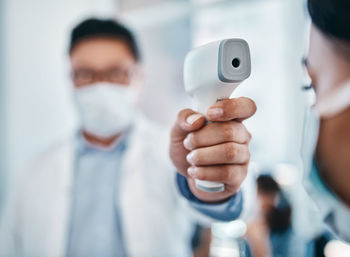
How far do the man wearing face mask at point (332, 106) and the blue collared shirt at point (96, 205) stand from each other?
0.57m

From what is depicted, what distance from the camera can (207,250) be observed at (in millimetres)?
725

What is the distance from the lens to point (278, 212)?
80 centimetres

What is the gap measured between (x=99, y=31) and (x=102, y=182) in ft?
1.52

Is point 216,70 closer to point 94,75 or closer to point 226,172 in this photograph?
point 226,172

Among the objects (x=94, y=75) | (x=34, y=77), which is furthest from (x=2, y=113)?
(x=94, y=75)

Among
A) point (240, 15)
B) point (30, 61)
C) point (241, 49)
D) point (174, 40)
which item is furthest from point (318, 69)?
point (174, 40)

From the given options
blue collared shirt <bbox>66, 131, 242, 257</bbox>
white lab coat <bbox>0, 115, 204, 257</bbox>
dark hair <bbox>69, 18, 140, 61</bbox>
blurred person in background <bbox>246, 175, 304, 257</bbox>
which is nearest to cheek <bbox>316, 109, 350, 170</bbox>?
blurred person in background <bbox>246, 175, 304, 257</bbox>

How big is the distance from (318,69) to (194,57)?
148mm

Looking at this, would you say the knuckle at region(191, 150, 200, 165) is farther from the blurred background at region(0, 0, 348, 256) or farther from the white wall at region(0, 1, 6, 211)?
the white wall at region(0, 1, 6, 211)

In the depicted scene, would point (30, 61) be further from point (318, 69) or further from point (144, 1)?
point (144, 1)

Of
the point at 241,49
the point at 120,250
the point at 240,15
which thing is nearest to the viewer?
the point at 241,49

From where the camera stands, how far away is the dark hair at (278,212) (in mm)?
738

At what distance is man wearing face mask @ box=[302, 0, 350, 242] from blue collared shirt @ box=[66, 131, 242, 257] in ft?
1.87

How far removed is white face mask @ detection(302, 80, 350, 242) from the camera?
0.95 ft
